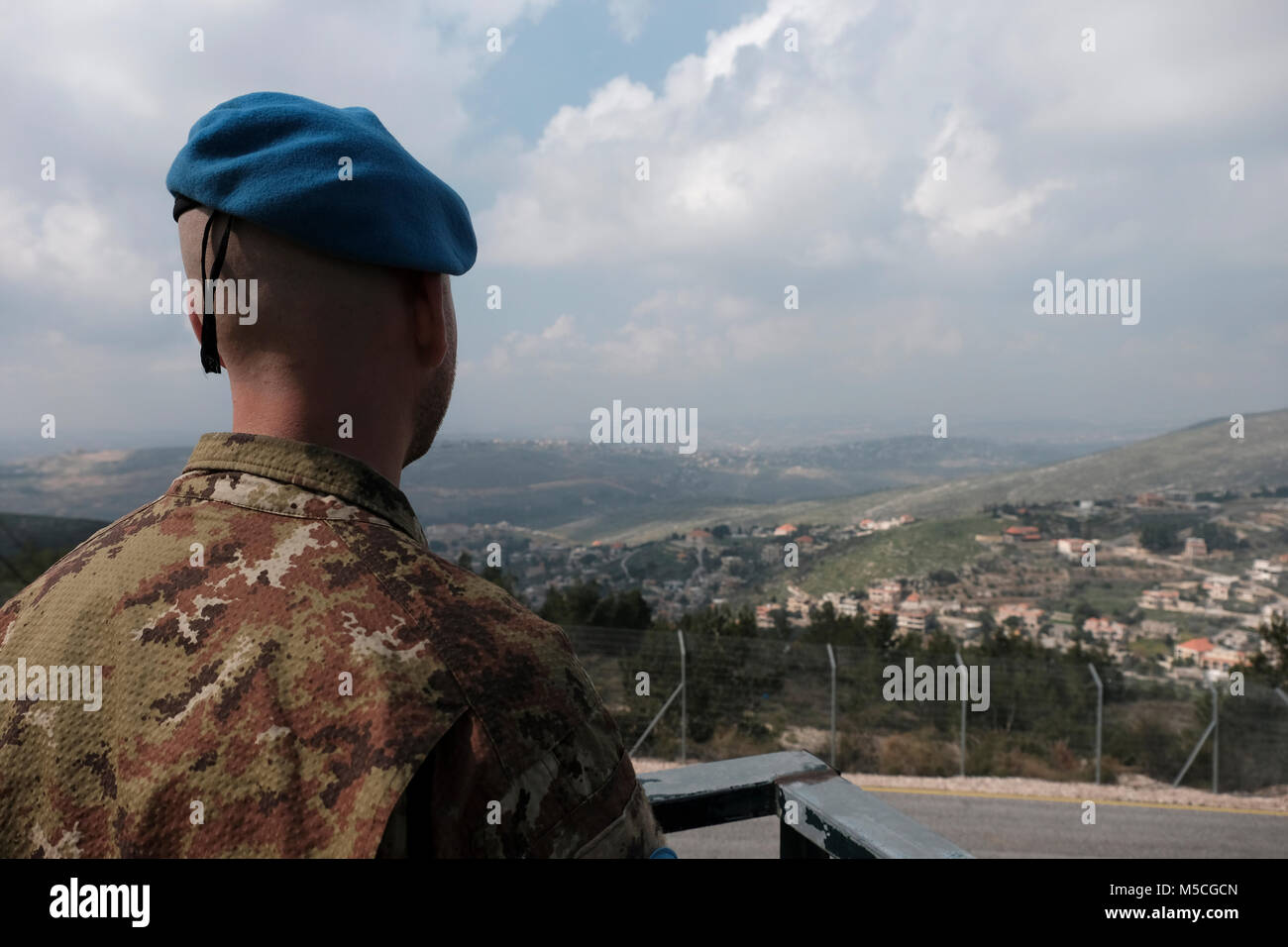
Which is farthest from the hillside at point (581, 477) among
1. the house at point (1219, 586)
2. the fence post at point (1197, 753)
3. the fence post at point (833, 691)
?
the house at point (1219, 586)

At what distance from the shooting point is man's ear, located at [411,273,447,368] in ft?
4.45

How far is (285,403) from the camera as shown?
1.27 meters

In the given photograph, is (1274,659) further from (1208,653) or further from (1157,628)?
(1157,628)

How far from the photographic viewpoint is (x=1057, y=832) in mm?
12039

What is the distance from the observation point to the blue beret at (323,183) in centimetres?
127

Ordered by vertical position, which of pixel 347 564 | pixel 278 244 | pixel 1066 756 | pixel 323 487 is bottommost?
pixel 1066 756

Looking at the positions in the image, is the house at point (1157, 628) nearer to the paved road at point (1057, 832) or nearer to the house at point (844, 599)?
the house at point (844, 599)

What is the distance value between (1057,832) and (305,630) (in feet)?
45.8

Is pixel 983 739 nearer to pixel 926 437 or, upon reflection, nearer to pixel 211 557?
pixel 211 557

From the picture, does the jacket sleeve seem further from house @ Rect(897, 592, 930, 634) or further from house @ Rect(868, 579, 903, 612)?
house @ Rect(868, 579, 903, 612)

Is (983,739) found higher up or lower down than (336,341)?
lower down

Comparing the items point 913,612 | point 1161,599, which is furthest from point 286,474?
point 1161,599

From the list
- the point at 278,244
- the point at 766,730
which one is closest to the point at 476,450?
the point at 766,730

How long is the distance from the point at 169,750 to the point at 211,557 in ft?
0.92
